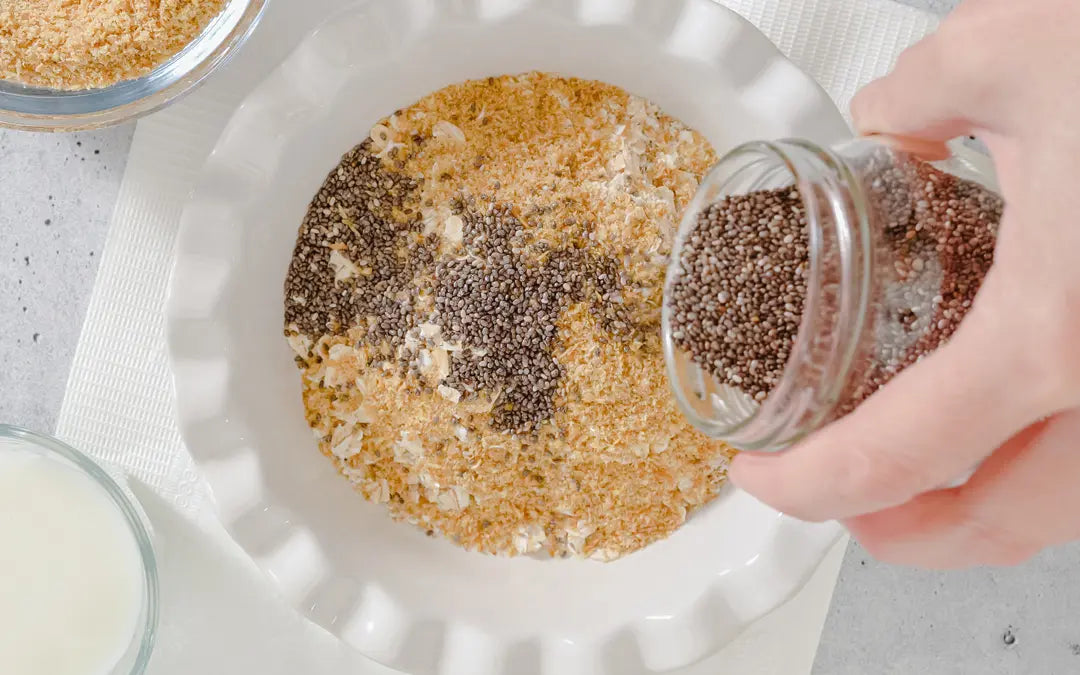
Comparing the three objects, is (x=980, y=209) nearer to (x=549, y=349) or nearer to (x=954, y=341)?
(x=954, y=341)

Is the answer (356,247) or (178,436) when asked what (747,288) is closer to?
(356,247)

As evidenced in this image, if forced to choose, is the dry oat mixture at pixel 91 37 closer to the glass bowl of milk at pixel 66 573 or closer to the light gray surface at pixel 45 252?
the light gray surface at pixel 45 252

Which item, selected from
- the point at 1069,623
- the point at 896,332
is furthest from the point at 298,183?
the point at 1069,623

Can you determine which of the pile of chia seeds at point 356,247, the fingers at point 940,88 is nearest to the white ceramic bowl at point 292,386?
the pile of chia seeds at point 356,247

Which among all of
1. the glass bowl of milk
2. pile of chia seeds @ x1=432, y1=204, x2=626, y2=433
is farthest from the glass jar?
the glass bowl of milk

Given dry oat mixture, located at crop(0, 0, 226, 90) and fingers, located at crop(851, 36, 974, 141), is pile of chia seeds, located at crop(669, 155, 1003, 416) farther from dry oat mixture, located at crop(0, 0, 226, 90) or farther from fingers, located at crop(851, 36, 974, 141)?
dry oat mixture, located at crop(0, 0, 226, 90)
